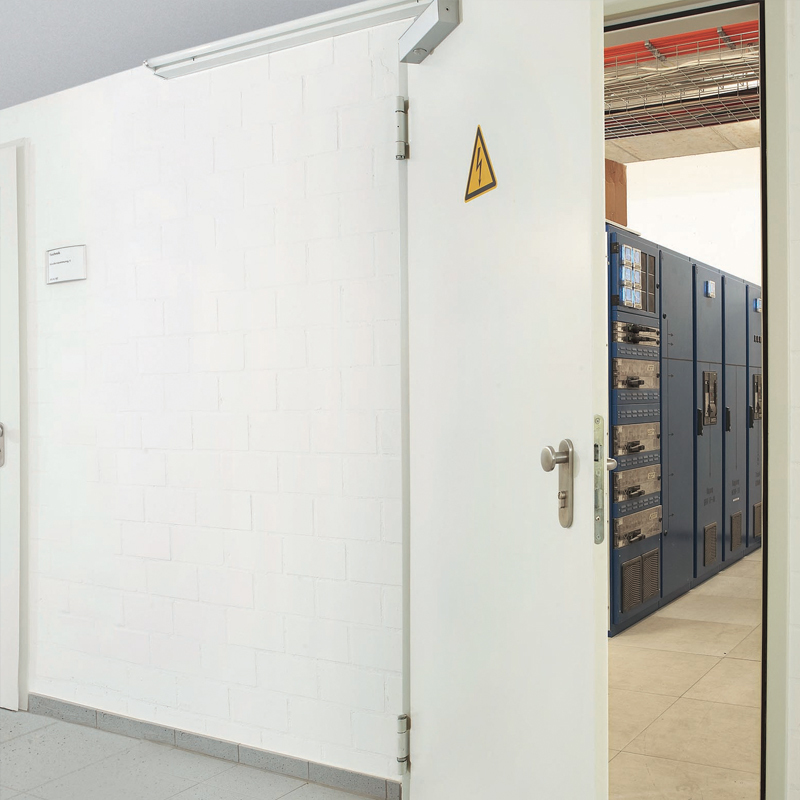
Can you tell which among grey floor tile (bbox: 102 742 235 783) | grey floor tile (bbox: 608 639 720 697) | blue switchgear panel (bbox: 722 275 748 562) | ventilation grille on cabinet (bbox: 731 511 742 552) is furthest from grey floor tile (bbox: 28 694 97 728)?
ventilation grille on cabinet (bbox: 731 511 742 552)

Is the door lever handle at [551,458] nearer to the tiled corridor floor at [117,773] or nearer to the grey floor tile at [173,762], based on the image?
the tiled corridor floor at [117,773]

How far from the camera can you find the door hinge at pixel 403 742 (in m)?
2.21

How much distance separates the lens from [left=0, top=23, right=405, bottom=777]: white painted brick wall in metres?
2.34

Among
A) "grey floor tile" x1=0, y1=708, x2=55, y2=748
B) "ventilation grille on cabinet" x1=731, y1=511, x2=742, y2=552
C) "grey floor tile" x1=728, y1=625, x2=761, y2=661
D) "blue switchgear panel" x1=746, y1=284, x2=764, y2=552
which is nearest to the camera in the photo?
"grey floor tile" x1=0, y1=708, x2=55, y2=748

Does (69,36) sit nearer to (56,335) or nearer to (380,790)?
(56,335)

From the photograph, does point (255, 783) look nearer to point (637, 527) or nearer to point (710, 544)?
point (637, 527)

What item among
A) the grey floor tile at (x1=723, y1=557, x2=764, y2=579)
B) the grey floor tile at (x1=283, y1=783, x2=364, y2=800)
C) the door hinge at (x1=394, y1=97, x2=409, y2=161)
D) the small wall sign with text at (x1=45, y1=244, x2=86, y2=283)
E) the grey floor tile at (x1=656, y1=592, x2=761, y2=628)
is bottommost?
the grey floor tile at (x1=723, y1=557, x2=764, y2=579)

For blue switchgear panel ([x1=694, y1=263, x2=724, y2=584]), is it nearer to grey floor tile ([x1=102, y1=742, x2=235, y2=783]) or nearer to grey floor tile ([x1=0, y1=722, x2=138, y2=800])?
grey floor tile ([x1=102, y1=742, x2=235, y2=783])

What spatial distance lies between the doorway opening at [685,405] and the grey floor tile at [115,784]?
1438 mm

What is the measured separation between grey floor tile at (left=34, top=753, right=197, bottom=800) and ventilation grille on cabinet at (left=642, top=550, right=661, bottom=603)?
8.82ft

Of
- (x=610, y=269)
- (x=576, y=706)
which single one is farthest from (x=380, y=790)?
(x=610, y=269)

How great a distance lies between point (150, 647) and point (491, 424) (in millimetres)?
1759

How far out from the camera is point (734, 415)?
5.64 m

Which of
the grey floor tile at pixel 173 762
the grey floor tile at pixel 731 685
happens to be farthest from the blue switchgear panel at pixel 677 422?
the grey floor tile at pixel 173 762
